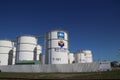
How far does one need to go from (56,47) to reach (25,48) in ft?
41.4

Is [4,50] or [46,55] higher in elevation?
[4,50]

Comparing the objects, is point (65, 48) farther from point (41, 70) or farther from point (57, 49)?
point (41, 70)

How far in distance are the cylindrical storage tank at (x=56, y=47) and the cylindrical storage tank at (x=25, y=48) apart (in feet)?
28.9

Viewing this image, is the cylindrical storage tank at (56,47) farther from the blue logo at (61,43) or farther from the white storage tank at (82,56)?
the white storage tank at (82,56)

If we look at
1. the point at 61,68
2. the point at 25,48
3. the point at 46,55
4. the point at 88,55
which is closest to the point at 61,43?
the point at 46,55

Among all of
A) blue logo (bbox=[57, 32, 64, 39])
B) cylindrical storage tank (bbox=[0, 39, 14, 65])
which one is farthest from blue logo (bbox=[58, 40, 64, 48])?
cylindrical storage tank (bbox=[0, 39, 14, 65])

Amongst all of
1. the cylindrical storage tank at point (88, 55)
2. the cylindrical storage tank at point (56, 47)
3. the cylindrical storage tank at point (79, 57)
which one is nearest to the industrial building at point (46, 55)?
the cylindrical storage tank at point (56, 47)

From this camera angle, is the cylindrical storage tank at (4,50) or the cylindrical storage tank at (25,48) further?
the cylindrical storage tank at (4,50)

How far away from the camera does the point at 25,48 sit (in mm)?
56156

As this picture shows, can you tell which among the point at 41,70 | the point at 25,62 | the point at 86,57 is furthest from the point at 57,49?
the point at 86,57

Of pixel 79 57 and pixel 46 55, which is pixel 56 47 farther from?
pixel 79 57

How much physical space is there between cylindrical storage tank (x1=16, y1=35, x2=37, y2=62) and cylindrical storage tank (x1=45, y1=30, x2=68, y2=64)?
881 cm

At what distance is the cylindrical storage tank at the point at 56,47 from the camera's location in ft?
160

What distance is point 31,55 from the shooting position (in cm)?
5812
